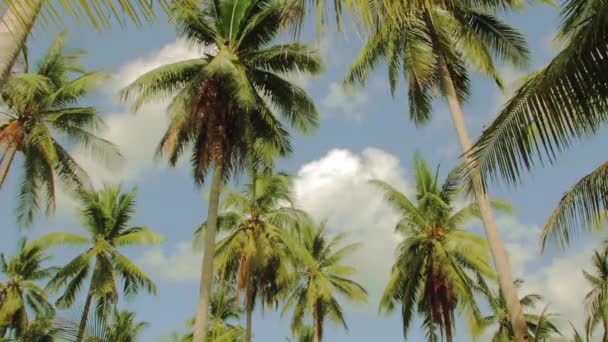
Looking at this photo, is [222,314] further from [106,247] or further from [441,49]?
[441,49]

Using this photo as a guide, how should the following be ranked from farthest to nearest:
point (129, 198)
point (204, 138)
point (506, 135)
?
point (129, 198) < point (204, 138) < point (506, 135)

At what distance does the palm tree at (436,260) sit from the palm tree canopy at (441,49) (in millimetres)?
5955

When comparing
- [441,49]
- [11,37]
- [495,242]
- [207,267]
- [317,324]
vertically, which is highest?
[441,49]

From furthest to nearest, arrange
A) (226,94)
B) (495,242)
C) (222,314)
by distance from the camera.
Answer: (222,314)
(226,94)
(495,242)

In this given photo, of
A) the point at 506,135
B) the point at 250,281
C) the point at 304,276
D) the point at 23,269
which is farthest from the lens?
the point at 23,269

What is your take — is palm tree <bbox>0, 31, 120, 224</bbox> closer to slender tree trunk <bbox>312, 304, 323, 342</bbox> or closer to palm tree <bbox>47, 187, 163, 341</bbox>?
palm tree <bbox>47, 187, 163, 341</bbox>

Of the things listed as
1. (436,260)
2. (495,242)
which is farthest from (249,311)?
(495,242)

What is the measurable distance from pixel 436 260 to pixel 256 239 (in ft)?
23.2

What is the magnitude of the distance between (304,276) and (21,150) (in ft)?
48.3

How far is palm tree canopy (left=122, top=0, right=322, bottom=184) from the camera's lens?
54.3 feet

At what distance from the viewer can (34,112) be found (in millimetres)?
18609

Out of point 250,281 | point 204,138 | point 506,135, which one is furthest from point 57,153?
point 506,135

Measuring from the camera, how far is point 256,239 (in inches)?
918

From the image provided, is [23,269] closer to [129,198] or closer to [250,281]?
[129,198]
